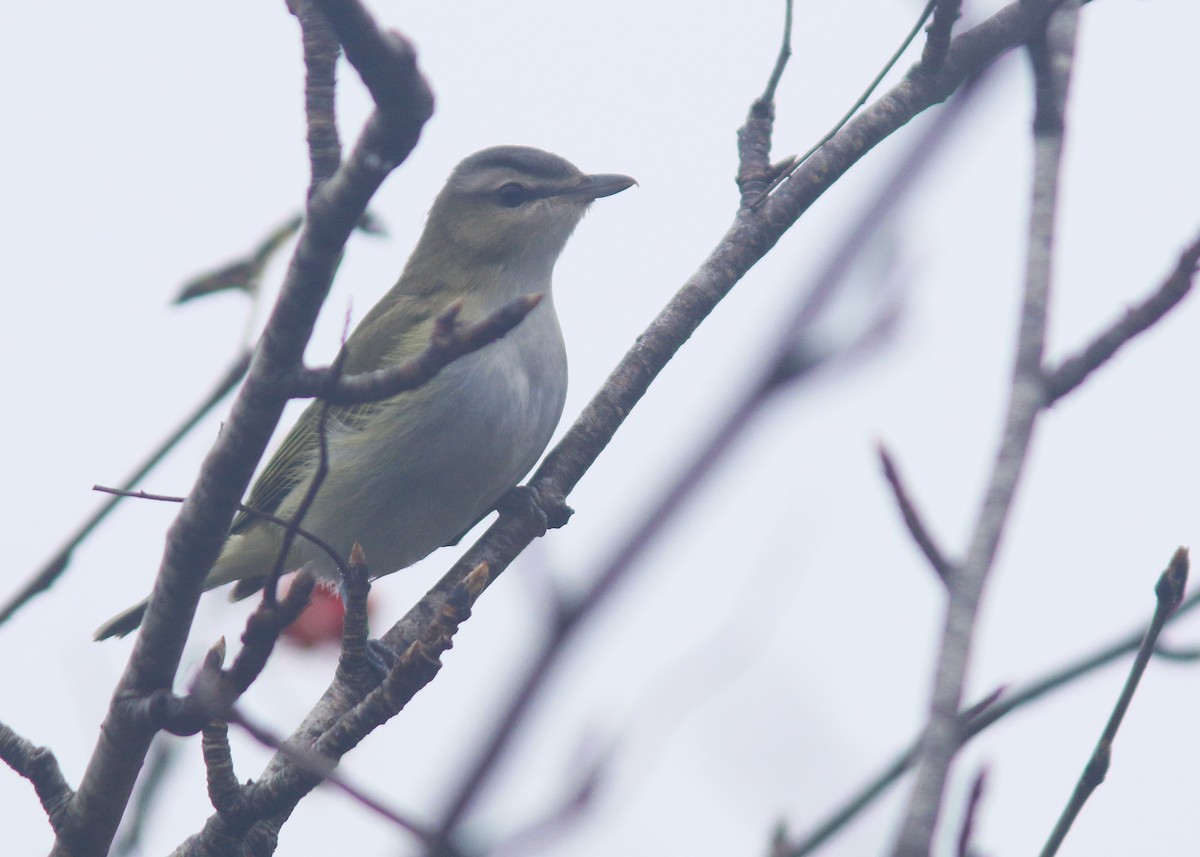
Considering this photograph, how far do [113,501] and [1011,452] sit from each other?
3048 mm

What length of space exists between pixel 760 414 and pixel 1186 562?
1.37 meters

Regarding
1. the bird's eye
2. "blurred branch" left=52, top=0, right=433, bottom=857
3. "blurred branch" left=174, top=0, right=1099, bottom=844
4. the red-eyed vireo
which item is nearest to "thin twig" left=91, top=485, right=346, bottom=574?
"blurred branch" left=52, top=0, right=433, bottom=857

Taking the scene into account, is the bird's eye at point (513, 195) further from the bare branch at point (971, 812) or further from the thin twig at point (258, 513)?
the bare branch at point (971, 812)

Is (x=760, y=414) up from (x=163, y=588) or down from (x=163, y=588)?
down

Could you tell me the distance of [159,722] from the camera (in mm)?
2854

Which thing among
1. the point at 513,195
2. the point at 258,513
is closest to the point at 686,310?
the point at 258,513

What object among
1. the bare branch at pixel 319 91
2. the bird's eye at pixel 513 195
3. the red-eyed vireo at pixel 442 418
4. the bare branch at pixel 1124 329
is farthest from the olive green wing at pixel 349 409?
the bare branch at pixel 1124 329

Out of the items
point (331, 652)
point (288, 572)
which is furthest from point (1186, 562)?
point (288, 572)

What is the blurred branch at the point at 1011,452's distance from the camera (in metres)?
1.82

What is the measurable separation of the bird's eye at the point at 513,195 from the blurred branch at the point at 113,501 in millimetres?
3179

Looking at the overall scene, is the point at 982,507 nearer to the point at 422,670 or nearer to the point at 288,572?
the point at 422,670

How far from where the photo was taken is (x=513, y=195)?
24.0 ft

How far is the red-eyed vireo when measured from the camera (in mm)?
5906

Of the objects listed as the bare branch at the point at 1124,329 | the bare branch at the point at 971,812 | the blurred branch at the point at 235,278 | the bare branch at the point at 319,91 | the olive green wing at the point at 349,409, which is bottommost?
the bare branch at the point at 971,812
